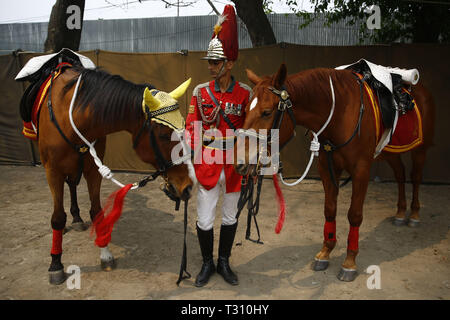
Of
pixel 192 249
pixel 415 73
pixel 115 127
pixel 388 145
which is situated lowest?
pixel 192 249

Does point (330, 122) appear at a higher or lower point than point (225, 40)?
lower

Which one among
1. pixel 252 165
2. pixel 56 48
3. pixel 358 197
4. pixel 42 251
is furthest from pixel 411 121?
pixel 56 48

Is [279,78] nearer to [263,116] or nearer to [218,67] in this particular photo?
[263,116]

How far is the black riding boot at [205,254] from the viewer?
2.94m

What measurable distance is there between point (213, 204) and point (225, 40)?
1.36 metres

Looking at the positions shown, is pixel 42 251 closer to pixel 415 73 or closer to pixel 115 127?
pixel 115 127

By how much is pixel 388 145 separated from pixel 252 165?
6.74ft

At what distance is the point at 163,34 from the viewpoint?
12.9m

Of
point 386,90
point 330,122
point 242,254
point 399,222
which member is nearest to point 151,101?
point 330,122

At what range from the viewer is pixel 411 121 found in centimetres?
366

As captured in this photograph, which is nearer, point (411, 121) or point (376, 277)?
point (376, 277)

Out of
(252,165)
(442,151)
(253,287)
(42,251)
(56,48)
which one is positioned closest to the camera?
(252,165)

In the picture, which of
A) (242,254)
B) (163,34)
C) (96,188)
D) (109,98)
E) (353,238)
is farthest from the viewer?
(163,34)

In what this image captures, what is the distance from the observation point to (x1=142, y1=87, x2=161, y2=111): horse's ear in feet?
7.78
